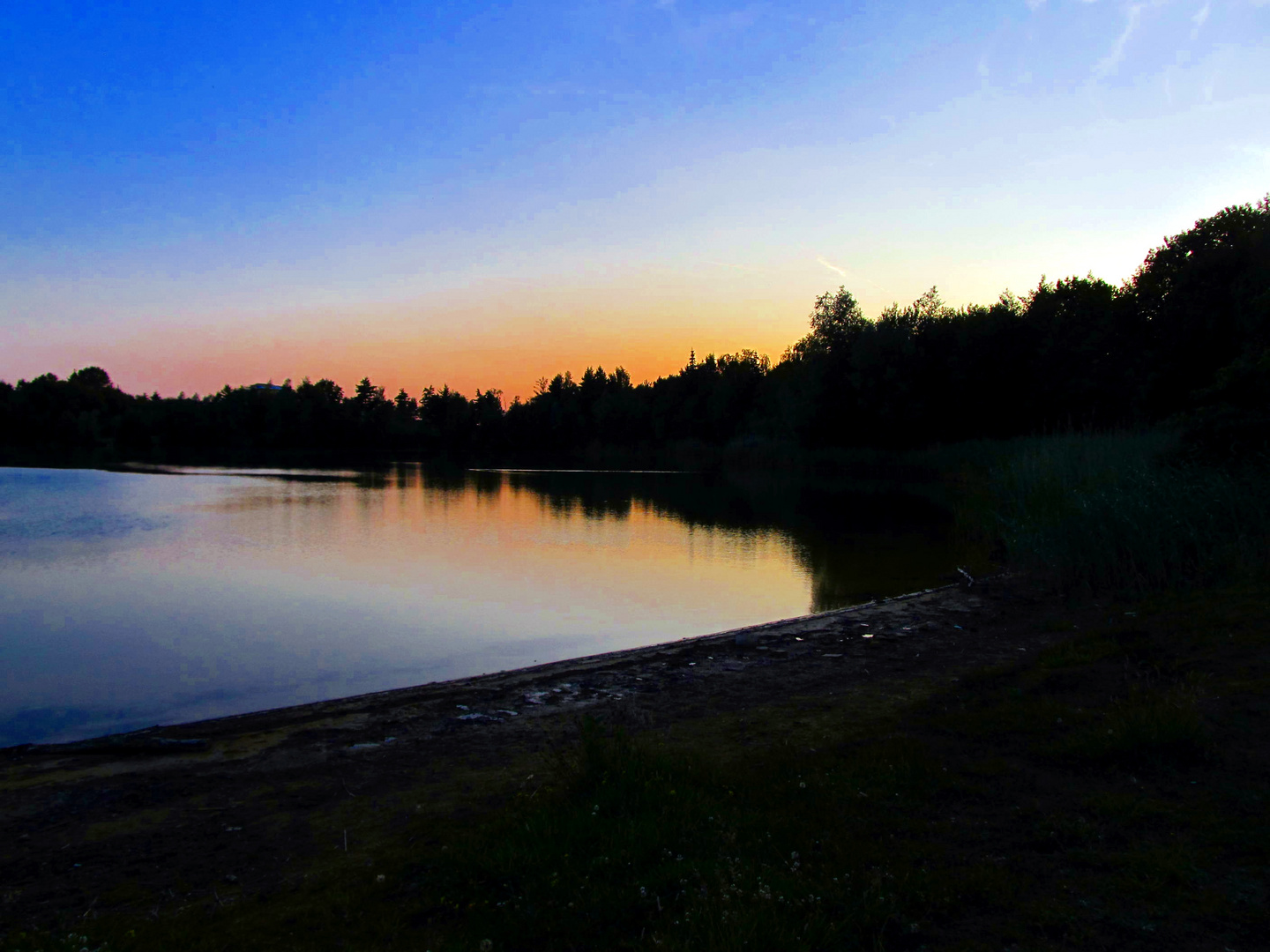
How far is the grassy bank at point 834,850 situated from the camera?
3.32 metres

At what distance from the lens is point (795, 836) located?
162 inches

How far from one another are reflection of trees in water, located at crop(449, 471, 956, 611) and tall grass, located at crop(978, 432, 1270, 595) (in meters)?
3.23

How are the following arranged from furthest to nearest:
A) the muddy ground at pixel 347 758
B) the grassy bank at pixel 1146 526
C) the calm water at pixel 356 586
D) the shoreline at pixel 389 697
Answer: the grassy bank at pixel 1146 526 < the calm water at pixel 356 586 < the shoreline at pixel 389 697 < the muddy ground at pixel 347 758

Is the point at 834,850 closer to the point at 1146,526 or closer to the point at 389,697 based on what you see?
the point at 389,697

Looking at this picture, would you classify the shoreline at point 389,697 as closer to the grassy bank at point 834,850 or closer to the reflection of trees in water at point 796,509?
the grassy bank at point 834,850

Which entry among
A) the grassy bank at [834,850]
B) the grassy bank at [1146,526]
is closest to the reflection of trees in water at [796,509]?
the grassy bank at [1146,526]

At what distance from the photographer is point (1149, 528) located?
1082 centimetres

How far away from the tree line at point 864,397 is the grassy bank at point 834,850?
371 inches

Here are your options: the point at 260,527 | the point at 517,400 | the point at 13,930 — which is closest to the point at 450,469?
the point at 260,527

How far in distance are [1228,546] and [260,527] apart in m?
22.9

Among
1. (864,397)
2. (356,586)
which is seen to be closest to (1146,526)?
(356,586)

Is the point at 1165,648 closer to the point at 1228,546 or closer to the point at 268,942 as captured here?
the point at 1228,546

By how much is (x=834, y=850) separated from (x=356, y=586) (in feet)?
42.5

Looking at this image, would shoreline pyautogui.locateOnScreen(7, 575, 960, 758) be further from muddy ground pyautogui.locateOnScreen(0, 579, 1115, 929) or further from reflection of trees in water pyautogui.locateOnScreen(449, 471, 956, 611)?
reflection of trees in water pyautogui.locateOnScreen(449, 471, 956, 611)
